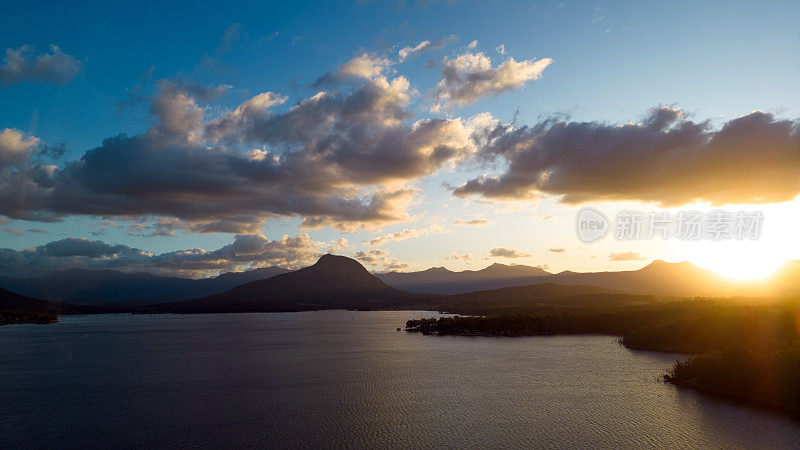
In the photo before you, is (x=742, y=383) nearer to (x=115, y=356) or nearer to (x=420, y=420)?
(x=420, y=420)

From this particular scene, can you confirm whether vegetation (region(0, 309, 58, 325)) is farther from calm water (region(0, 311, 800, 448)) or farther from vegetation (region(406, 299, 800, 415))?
vegetation (region(406, 299, 800, 415))

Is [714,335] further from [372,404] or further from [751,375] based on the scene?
[372,404]

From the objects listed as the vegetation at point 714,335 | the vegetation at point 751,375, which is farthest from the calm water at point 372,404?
the vegetation at point 714,335

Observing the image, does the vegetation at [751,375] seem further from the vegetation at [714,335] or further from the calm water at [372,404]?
the calm water at [372,404]

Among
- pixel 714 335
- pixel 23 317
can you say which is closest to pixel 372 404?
pixel 714 335

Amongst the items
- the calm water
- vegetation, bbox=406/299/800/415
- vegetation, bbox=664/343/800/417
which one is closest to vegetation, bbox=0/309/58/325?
the calm water

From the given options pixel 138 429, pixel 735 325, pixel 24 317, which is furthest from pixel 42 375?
pixel 24 317
